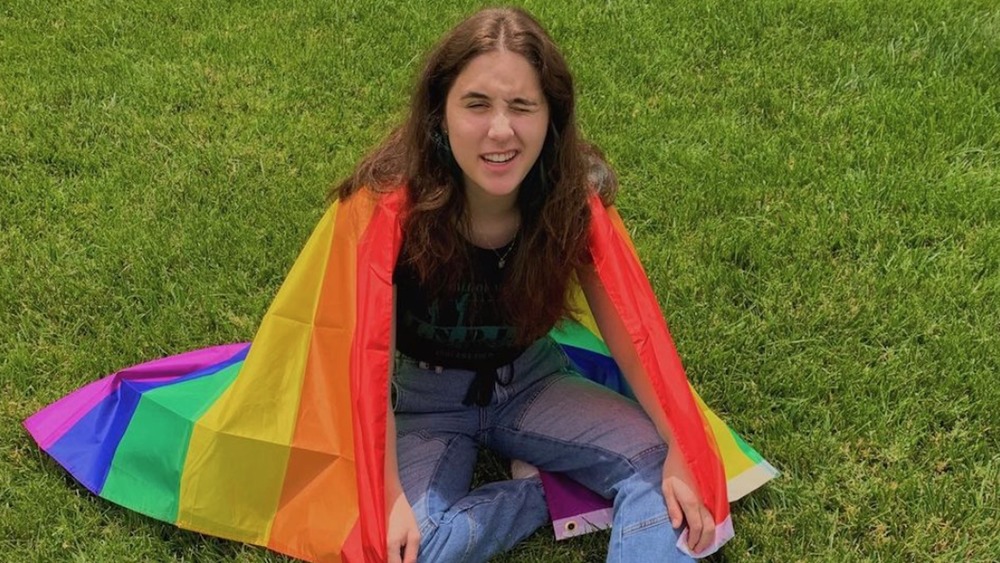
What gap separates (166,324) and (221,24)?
2.34 metres

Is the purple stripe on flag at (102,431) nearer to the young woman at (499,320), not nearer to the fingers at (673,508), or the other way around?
the young woman at (499,320)

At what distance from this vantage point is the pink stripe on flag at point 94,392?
2822mm

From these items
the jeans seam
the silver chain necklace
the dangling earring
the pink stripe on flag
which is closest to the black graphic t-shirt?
the silver chain necklace

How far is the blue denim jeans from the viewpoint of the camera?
244 centimetres

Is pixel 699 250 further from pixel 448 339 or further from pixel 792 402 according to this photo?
pixel 448 339

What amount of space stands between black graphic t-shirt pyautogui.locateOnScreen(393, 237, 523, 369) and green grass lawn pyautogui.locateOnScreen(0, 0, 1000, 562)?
58cm

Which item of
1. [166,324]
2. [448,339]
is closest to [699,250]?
[448,339]

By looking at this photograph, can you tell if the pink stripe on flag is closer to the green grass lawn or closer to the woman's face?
the green grass lawn

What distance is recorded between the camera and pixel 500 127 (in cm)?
222

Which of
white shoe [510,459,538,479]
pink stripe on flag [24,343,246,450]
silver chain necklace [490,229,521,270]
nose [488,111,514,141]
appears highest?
nose [488,111,514,141]

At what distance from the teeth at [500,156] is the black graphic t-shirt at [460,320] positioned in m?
0.30

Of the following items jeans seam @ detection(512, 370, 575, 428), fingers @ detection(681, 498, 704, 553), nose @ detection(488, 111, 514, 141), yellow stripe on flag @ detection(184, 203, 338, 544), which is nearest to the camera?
nose @ detection(488, 111, 514, 141)

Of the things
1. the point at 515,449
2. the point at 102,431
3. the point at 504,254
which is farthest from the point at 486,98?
the point at 102,431

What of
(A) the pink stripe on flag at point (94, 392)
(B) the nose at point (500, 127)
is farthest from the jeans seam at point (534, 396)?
(A) the pink stripe on flag at point (94, 392)
